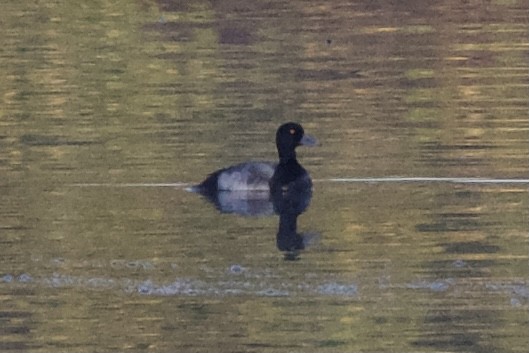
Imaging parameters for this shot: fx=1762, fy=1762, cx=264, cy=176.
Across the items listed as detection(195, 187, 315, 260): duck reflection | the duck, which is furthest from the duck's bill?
detection(195, 187, 315, 260): duck reflection

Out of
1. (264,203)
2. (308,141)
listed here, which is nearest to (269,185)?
(264,203)

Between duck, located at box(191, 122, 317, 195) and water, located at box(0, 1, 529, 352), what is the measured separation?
0.20m

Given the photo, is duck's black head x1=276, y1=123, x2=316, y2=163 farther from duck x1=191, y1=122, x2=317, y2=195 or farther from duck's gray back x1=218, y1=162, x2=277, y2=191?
duck's gray back x1=218, y1=162, x2=277, y2=191

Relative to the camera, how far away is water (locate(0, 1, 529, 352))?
382 inches

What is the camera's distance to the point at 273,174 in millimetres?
14242

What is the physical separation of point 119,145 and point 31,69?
20.2 feet

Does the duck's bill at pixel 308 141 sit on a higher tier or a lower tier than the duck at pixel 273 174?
higher

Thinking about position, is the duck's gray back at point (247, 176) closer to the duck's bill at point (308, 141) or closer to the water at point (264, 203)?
the water at point (264, 203)

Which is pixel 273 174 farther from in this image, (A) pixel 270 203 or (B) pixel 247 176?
(A) pixel 270 203

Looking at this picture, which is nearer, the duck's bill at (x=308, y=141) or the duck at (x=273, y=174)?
the duck at (x=273, y=174)

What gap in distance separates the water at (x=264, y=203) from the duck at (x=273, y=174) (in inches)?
7.7

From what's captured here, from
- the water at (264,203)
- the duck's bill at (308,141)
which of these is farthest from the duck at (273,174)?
the water at (264,203)

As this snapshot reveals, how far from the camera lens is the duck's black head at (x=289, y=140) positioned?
1441 cm

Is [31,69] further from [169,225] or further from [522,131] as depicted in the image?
[169,225]
